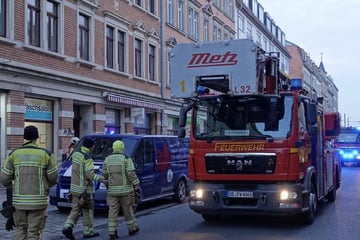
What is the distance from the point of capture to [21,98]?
669 inches

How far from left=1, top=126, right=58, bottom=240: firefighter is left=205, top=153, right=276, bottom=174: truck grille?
3863mm

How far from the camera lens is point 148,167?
1345cm

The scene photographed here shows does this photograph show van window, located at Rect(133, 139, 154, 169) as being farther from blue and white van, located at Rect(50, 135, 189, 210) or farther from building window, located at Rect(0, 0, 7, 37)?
building window, located at Rect(0, 0, 7, 37)

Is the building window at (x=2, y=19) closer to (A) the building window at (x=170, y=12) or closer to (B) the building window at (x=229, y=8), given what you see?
(A) the building window at (x=170, y=12)

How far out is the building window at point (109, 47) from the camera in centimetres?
2303

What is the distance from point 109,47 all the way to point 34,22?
5.54 m

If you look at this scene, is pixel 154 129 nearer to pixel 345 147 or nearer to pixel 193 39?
pixel 193 39

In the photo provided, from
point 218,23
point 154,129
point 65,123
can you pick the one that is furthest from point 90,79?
point 218,23

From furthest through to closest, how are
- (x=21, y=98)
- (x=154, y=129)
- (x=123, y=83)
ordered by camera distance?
(x=154, y=129) < (x=123, y=83) < (x=21, y=98)

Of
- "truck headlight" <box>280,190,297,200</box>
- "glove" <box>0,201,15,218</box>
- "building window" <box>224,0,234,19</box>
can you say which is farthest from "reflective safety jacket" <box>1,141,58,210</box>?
"building window" <box>224,0,234,19</box>

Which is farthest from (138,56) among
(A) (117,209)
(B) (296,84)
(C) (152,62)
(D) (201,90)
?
(A) (117,209)

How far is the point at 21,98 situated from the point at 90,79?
4515 millimetres

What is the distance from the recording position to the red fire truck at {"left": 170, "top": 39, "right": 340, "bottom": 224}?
383 inches

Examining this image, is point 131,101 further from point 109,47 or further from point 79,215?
point 79,215
